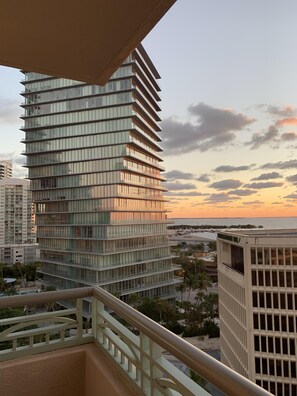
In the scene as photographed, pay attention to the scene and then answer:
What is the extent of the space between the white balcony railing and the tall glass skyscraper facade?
25732 mm

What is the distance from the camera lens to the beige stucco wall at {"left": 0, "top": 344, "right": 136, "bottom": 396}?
1459mm

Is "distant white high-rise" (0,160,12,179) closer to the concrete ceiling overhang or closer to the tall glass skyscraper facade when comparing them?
the tall glass skyscraper facade

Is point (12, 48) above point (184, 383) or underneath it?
above

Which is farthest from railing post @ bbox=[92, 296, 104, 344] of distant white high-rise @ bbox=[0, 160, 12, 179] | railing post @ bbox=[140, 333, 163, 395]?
distant white high-rise @ bbox=[0, 160, 12, 179]

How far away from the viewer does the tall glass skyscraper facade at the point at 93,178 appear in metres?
27.9

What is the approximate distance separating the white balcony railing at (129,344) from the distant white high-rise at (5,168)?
36279 millimetres

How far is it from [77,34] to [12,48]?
0.97 feet

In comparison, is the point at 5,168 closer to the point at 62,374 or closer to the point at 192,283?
the point at 192,283

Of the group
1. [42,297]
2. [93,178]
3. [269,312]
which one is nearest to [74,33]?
[42,297]

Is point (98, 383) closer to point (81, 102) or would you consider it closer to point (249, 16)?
point (249, 16)

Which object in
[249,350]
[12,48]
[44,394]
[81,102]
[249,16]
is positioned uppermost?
[81,102]

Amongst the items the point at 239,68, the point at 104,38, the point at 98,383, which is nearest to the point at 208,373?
the point at 98,383

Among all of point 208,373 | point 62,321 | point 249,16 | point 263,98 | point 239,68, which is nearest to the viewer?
point 208,373

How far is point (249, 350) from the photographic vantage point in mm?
19344
